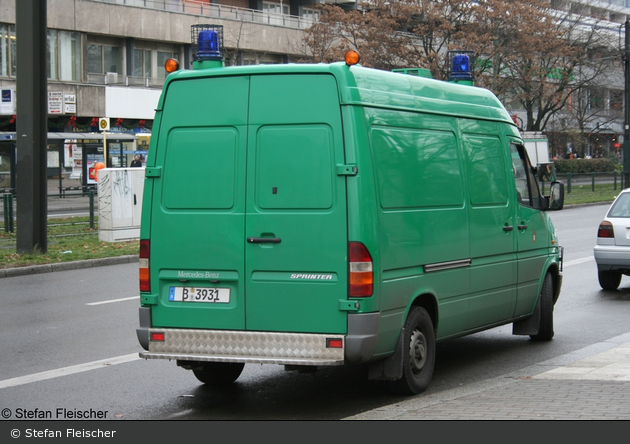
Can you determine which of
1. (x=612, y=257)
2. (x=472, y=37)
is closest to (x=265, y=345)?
(x=612, y=257)

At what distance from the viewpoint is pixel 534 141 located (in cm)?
4816

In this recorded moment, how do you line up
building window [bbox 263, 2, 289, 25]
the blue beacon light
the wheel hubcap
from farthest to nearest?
building window [bbox 263, 2, 289, 25] < the blue beacon light < the wheel hubcap

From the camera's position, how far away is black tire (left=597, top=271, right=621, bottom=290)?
13.7 m

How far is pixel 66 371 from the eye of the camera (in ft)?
26.2

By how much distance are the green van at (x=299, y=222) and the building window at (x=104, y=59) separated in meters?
45.8

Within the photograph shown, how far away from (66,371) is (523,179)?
4.79m

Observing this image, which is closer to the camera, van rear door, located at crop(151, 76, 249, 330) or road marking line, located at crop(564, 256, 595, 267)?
van rear door, located at crop(151, 76, 249, 330)

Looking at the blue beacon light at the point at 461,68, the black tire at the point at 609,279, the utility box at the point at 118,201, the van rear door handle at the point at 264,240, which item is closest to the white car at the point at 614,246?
the black tire at the point at 609,279

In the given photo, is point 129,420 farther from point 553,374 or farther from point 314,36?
point 314,36

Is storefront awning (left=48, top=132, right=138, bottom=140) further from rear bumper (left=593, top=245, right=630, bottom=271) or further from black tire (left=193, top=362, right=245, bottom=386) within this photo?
black tire (left=193, top=362, right=245, bottom=386)

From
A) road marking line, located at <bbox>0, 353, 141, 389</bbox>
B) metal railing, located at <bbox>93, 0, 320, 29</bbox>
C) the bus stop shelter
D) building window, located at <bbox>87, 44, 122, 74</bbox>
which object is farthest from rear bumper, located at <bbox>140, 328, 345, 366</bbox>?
building window, located at <bbox>87, 44, 122, 74</bbox>

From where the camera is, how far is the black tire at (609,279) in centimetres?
1367

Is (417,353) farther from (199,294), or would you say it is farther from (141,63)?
(141,63)

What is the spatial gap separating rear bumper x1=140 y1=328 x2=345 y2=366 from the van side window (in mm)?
3369
